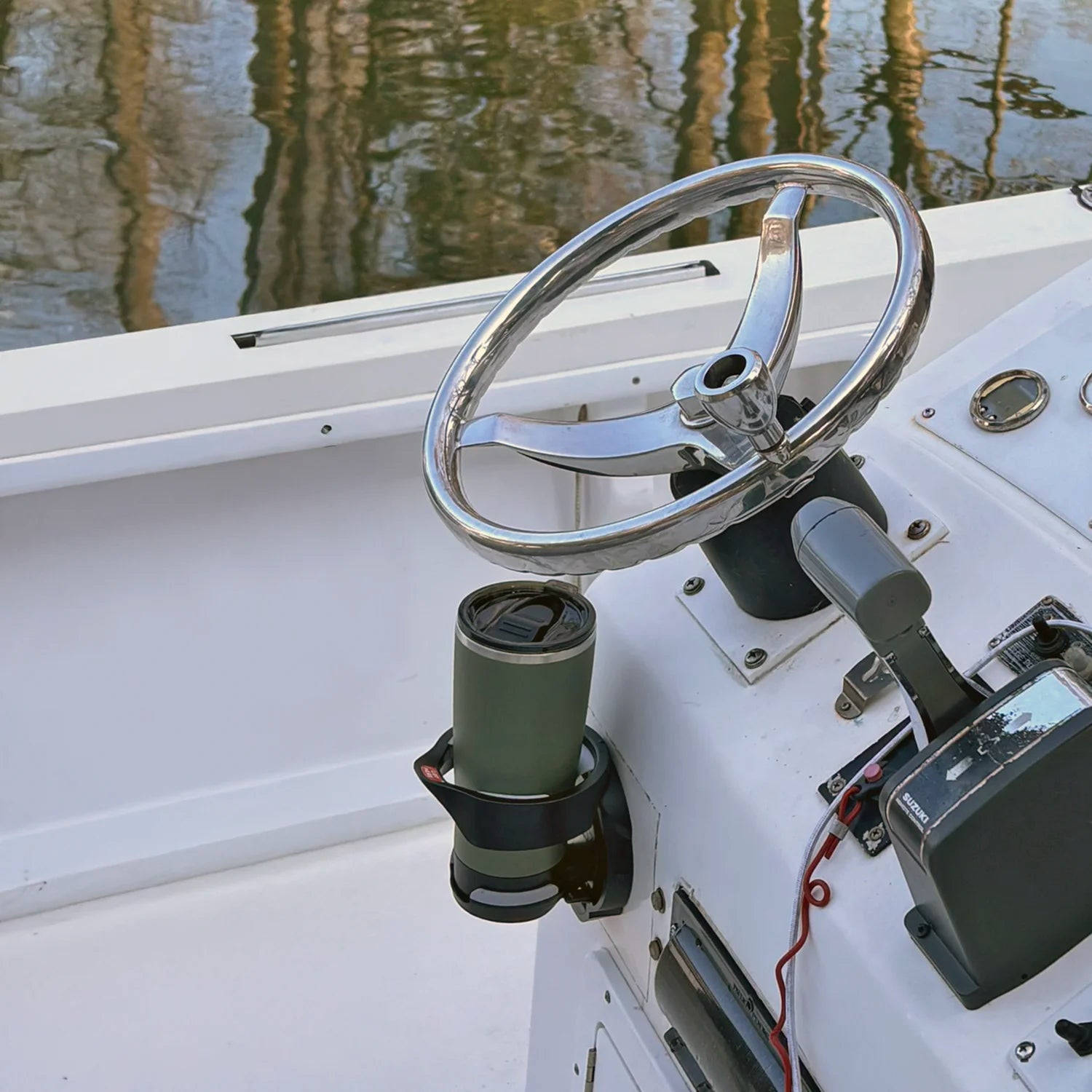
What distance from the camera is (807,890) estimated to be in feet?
2.56

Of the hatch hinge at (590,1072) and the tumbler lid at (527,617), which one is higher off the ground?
the tumbler lid at (527,617)

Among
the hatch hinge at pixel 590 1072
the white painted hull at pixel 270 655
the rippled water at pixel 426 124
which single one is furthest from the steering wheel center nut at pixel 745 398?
the rippled water at pixel 426 124

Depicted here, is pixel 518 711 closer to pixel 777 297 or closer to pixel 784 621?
pixel 784 621

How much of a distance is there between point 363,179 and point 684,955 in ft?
5.90

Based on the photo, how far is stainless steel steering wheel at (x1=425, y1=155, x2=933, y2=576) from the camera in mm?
735

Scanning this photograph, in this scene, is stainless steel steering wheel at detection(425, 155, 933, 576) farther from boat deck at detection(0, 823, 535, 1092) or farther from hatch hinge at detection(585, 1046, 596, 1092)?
boat deck at detection(0, 823, 535, 1092)

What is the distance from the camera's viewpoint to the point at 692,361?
1.66m

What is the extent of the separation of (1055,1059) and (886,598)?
244mm

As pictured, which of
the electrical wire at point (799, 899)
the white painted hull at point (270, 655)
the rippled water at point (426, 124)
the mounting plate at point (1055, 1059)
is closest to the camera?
the mounting plate at point (1055, 1059)

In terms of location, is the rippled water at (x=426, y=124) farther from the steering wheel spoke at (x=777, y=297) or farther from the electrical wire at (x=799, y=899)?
the electrical wire at (x=799, y=899)

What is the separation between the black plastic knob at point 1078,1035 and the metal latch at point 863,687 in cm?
25

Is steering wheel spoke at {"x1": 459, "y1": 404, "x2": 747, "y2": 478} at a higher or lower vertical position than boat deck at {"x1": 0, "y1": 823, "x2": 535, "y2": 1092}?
higher

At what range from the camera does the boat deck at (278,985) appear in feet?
5.05

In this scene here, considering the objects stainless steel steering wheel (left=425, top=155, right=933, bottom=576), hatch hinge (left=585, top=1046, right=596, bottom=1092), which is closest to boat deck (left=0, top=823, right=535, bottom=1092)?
hatch hinge (left=585, top=1046, right=596, bottom=1092)
